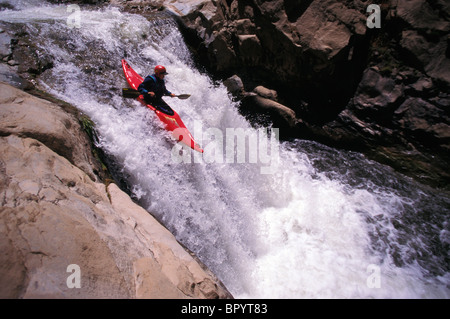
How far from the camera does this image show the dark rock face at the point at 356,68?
4.59 meters

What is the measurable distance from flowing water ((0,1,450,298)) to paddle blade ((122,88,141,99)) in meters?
0.13

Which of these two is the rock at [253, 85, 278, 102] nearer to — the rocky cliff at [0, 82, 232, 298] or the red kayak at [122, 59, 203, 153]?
the red kayak at [122, 59, 203, 153]

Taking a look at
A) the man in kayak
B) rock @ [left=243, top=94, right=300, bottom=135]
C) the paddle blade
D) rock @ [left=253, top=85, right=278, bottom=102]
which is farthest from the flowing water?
rock @ [left=253, top=85, right=278, bottom=102]

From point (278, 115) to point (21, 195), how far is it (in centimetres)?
524

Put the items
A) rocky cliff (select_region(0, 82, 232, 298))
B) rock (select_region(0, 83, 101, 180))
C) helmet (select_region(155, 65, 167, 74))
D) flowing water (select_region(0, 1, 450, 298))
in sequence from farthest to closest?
helmet (select_region(155, 65, 167, 74)), flowing water (select_region(0, 1, 450, 298)), rock (select_region(0, 83, 101, 180)), rocky cliff (select_region(0, 82, 232, 298))

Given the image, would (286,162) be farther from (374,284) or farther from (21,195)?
(21,195)

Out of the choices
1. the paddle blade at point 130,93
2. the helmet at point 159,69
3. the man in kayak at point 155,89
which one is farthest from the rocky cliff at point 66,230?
the helmet at point 159,69

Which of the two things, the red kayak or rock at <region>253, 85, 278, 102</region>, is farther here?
rock at <region>253, 85, 278, 102</region>

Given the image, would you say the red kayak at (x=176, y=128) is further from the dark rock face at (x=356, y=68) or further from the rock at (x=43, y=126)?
the dark rock face at (x=356, y=68)

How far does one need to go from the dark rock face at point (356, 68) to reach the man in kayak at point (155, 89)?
8.13 ft

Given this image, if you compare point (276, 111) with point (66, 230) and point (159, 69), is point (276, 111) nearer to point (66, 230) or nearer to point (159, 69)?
point (159, 69)

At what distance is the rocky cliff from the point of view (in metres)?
1.45

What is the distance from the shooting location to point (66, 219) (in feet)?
5.76
